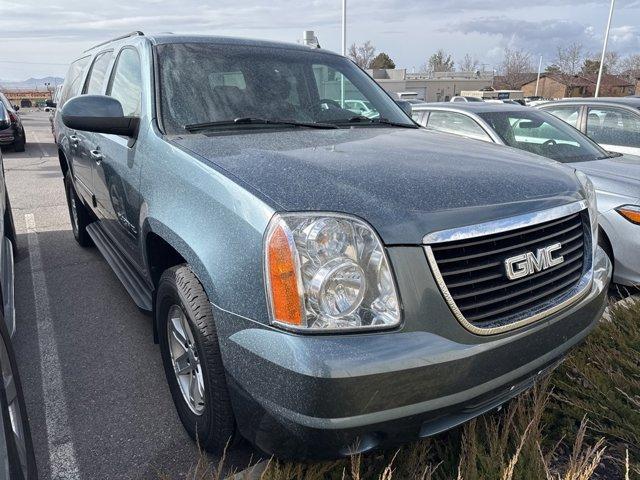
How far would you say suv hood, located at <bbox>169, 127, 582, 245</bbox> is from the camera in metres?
1.78

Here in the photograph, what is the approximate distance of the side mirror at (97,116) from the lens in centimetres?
270

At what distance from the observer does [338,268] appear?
66.7 inches

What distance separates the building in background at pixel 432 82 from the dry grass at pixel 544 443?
48284 mm

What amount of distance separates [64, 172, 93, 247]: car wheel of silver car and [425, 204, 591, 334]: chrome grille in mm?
4306

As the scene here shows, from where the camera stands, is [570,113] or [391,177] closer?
[391,177]

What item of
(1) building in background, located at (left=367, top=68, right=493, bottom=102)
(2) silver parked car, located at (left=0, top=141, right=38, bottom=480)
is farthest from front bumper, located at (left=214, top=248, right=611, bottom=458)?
(1) building in background, located at (left=367, top=68, right=493, bottom=102)

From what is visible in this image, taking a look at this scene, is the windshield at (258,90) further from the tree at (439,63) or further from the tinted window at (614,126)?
the tree at (439,63)

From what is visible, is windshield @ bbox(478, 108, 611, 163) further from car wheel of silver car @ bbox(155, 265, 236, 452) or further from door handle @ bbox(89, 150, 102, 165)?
car wheel of silver car @ bbox(155, 265, 236, 452)

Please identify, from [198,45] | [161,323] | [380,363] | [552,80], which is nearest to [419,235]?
[380,363]

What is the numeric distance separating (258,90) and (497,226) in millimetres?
1759

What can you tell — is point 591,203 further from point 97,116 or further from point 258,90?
point 97,116

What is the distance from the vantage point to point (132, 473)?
2346 millimetres

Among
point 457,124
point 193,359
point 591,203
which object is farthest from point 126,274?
point 457,124

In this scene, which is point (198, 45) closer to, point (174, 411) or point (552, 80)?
point (174, 411)
